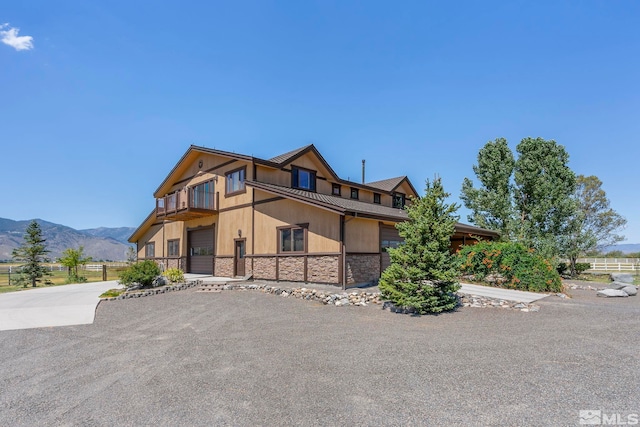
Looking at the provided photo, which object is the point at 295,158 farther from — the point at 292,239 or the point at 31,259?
the point at 31,259

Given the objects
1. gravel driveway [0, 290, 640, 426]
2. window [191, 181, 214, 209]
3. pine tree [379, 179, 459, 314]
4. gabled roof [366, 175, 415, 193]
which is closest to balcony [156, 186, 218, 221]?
window [191, 181, 214, 209]

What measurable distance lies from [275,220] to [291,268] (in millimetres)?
2442

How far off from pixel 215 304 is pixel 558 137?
25.0 metres

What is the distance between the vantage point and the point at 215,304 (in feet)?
36.2

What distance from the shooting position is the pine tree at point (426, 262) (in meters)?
9.19

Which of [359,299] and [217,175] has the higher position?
[217,175]

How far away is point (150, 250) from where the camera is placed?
1038 inches

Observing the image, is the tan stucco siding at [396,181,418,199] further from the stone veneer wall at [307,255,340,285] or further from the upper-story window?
the stone veneer wall at [307,255,340,285]

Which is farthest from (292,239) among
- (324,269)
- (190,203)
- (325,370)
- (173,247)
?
(173,247)

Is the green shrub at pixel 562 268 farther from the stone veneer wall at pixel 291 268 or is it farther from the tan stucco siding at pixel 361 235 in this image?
the stone veneer wall at pixel 291 268

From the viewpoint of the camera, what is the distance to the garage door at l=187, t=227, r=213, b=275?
2017 centimetres

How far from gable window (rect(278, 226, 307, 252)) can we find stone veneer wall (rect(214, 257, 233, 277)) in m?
4.41

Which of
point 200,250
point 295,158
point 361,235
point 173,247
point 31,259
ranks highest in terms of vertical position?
point 295,158

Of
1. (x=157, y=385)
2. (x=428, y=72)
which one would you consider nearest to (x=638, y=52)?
(x=428, y=72)
